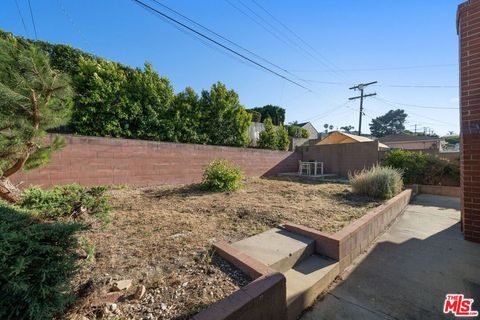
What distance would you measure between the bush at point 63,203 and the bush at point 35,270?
204 centimetres

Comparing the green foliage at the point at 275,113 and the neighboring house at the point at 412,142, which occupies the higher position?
the green foliage at the point at 275,113

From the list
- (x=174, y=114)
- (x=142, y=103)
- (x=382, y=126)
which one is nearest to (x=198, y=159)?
(x=174, y=114)

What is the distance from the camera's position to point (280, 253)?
2340 mm

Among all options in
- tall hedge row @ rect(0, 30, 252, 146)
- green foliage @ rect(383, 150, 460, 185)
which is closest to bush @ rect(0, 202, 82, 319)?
tall hedge row @ rect(0, 30, 252, 146)

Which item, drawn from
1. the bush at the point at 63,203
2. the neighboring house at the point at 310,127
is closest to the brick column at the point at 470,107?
the bush at the point at 63,203

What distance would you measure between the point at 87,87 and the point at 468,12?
7435 mm

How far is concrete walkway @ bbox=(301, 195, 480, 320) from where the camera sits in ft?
6.24

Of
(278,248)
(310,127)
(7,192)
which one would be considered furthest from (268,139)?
(310,127)

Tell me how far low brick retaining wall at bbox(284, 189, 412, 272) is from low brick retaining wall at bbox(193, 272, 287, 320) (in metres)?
1.10

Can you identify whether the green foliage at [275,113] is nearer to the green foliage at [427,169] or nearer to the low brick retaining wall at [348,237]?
the green foliage at [427,169]

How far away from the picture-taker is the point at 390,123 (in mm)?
48000

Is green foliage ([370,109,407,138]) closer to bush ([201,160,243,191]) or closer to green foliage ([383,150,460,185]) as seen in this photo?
green foliage ([383,150,460,185])

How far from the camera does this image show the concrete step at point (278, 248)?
222 cm

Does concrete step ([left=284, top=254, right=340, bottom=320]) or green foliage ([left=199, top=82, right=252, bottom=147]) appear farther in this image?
green foliage ([left=199, top=82, right=252, bottom=147])
